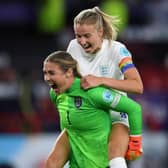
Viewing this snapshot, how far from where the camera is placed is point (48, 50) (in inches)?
647

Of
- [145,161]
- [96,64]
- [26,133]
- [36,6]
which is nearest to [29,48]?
[36,6]

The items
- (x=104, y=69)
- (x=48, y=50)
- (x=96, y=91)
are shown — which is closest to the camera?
(x=96, y=91)

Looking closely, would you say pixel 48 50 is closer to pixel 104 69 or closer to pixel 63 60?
pixel 104 69

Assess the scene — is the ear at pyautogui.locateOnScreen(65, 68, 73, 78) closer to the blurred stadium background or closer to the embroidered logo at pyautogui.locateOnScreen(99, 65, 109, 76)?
the embroidered logo at pyautogui.locateOnScreen(99, 65, 109, 76)

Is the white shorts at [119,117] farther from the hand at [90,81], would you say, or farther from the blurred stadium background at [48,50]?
the blurred stadium background at [48,50]

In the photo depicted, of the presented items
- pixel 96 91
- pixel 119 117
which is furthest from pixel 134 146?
pixel 96 91

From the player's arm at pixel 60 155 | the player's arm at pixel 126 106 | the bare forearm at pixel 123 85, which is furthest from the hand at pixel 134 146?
the player's arm at pixel 60 155

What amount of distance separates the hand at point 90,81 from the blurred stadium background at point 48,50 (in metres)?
5.45

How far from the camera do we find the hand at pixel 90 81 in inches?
261

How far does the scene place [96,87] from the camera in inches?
262

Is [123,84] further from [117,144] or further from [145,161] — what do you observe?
[145,161]

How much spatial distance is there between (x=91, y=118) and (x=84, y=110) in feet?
0.26

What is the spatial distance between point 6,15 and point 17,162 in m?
5.00

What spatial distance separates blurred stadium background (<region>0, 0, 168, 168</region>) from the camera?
13055mm
